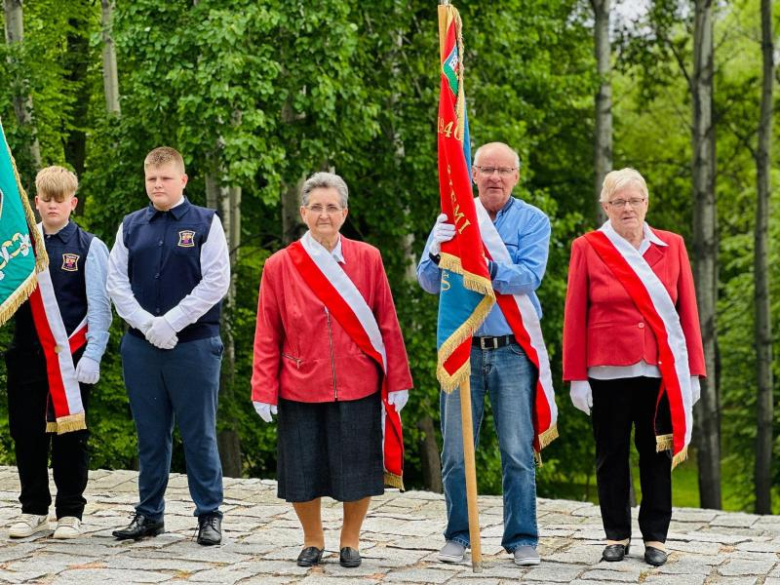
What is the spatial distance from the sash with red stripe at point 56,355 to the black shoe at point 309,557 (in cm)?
136

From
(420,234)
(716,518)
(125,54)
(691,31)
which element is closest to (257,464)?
(420,234)

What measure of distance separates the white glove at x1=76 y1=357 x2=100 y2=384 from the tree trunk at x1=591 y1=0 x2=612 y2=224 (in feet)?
46.8

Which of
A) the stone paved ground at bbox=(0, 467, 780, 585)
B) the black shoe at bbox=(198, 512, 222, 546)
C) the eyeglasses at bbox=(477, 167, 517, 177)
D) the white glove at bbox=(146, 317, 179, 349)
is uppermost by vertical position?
the eyeglasses at bbox=(477, 167, 517, 177)

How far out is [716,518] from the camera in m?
9.22

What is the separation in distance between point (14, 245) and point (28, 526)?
1.46 m

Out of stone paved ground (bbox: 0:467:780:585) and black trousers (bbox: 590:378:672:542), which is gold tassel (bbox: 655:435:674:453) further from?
stone paved ground (bbox: 0:467:780:585)

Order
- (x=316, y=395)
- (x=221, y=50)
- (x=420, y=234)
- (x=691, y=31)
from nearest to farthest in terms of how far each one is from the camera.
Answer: (x=316, y=395) → (x=221, y=50) → (x=420, y=234) → (x=691, y=31)

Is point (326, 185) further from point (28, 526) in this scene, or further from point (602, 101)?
point (602, 101)

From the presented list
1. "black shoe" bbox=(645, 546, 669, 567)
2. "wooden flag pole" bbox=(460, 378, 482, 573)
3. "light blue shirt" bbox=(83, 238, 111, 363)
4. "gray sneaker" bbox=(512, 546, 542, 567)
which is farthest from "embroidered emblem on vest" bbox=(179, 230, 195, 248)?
"black shoe" bbox=(645, 546, 669, 567)

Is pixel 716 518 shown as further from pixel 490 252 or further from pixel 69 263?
pixel 69 263

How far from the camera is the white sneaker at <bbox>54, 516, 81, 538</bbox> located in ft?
22.9

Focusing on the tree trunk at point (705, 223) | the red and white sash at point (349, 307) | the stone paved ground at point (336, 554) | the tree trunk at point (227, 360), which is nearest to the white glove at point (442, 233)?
Answer: the red and white sash at point (349, 307)

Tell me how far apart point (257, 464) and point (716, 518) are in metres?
12.1

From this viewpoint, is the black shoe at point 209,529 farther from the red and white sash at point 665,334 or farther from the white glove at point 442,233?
the red and white sash at point 665,334
